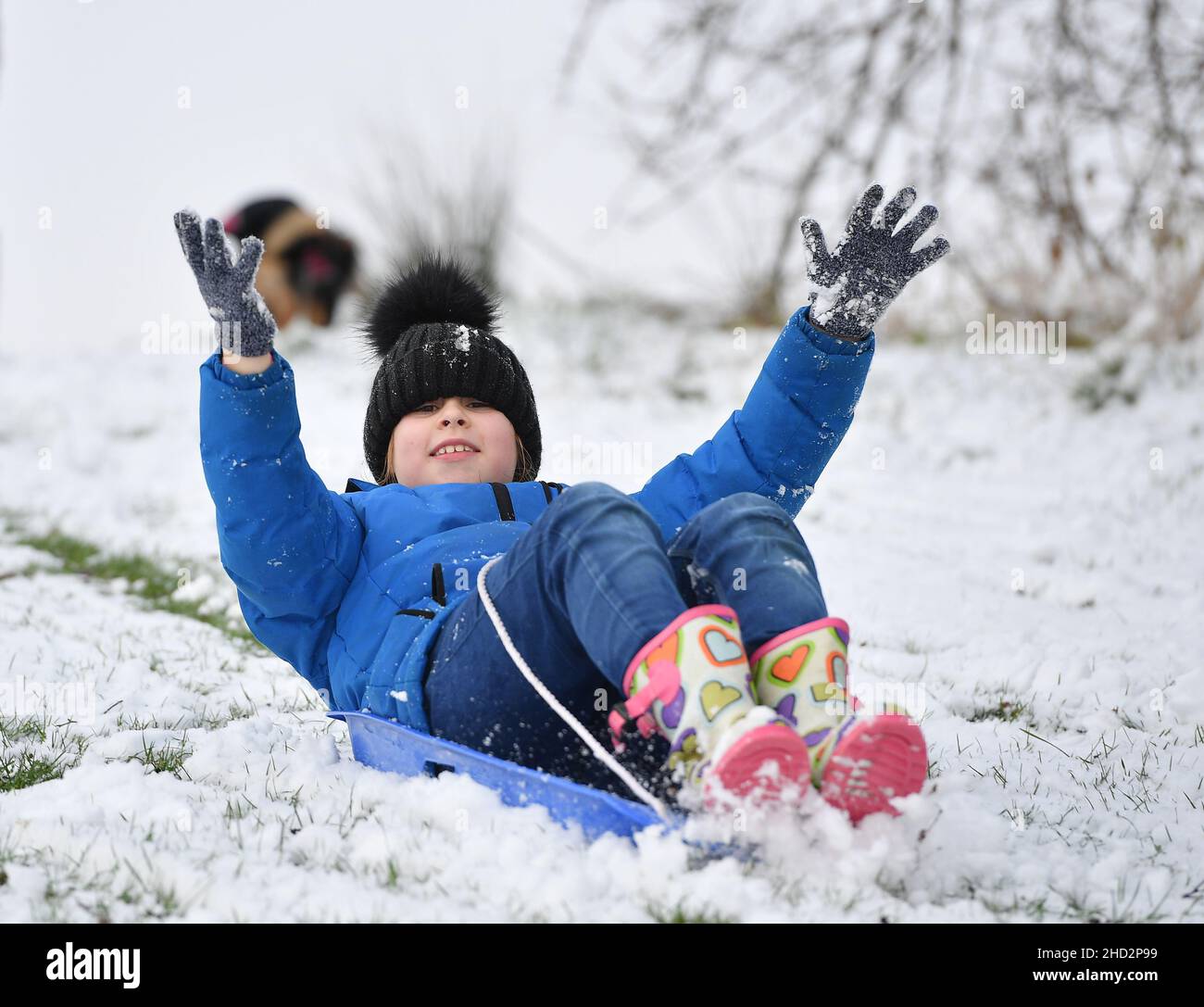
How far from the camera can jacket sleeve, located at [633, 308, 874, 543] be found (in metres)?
2.33

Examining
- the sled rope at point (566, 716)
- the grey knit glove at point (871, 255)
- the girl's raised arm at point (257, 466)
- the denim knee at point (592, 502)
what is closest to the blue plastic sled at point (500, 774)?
the sled rope at point (566, 716)

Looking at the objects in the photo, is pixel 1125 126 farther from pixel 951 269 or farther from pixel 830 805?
pixel 830 805

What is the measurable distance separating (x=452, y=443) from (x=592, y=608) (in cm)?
95

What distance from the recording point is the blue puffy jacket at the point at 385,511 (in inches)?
77.7

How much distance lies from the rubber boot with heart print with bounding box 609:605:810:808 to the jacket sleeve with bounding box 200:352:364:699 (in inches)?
30.9

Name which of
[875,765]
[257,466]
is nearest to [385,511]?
[257,466]

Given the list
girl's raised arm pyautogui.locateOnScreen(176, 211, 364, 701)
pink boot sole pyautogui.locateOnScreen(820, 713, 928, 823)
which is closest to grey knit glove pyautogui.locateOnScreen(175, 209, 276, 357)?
girl's raised arm pyautogui.locateOnScreen(176, 211, 364, 701)

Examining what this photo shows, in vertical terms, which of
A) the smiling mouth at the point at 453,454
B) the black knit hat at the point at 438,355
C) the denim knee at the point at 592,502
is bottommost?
the denim knee at the point at 592,502

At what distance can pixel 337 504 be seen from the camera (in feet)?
7.29

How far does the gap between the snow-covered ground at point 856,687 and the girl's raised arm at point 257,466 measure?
0.30 m

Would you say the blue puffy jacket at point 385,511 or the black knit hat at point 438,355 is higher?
the black knit hat at point 438,355

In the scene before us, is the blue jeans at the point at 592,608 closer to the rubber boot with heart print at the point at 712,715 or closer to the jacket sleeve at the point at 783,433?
the rubber boot with heart print at the point at 712,715
